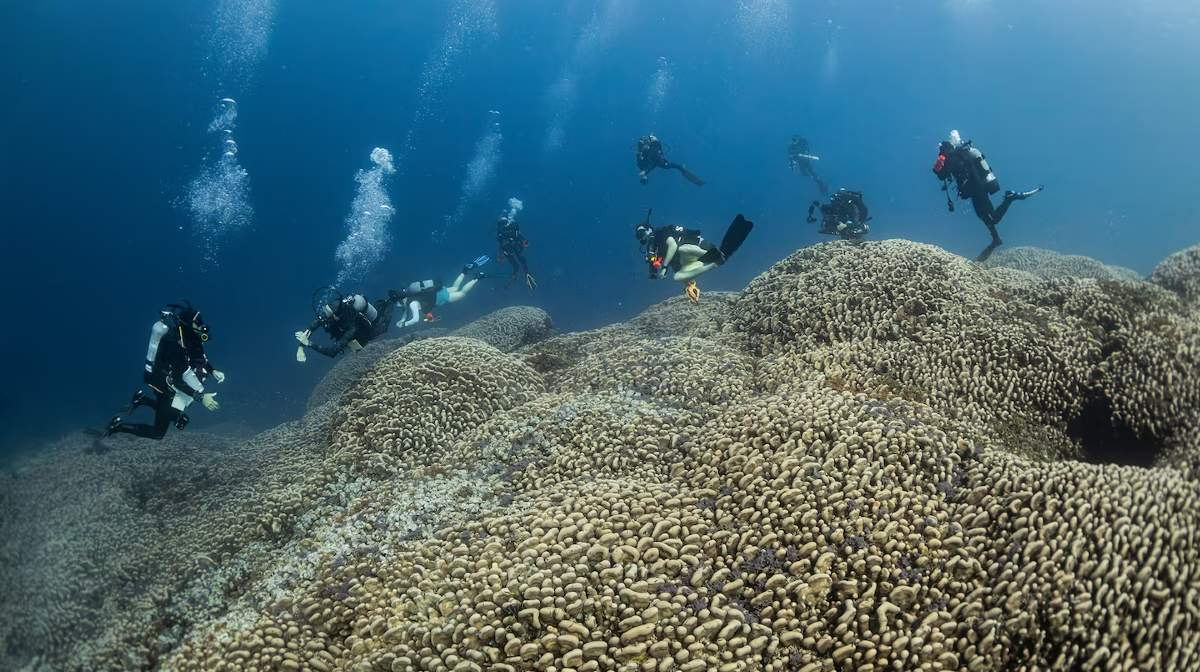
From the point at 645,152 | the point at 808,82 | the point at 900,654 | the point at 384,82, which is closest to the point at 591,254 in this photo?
the point at 645,152

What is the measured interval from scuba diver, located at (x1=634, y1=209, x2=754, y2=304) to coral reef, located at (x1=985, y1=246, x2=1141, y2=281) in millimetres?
6054

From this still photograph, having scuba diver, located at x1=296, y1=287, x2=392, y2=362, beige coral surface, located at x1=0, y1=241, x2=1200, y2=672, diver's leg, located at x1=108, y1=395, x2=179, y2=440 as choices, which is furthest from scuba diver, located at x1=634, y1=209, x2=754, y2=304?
diver's leg, located at x1=108, y1=395, x2=179, y2=440

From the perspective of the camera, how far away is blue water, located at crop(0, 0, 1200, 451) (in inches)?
2472

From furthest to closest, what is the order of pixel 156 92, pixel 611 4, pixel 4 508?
pixel 611 4, pixel 156 92, pixel 4 508

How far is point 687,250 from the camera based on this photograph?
8.00 meters

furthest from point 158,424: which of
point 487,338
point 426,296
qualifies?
point 426,296

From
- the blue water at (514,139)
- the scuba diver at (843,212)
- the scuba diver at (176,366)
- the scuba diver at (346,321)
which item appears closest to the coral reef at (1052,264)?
the scuba diver at (843,212)

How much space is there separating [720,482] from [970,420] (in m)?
2.42

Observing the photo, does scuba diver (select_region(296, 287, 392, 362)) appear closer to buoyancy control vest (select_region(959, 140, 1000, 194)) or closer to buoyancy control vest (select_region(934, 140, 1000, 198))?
buoyancy control vest (select_region(934, 140, 1000, 198))

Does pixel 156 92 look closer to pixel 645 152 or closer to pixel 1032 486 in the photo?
pixel 645 152

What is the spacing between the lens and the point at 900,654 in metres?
3.16

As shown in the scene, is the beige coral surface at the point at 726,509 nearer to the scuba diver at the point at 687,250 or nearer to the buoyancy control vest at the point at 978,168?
the scuba diver at the point at 687,250

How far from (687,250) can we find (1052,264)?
8.98 meters

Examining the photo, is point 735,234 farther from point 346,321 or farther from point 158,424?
point 158,424
